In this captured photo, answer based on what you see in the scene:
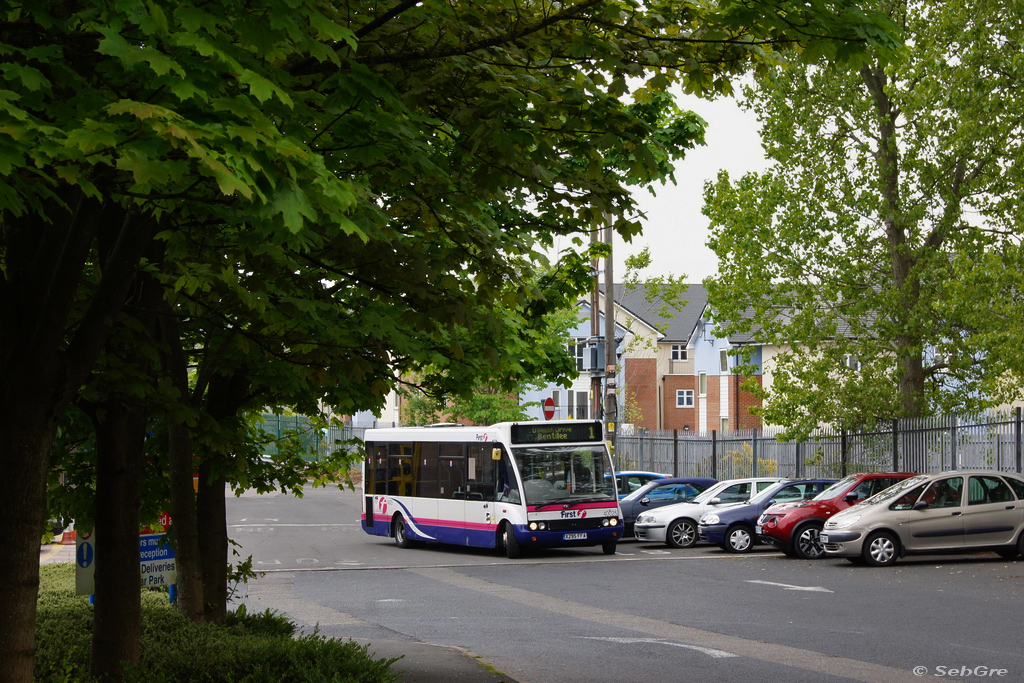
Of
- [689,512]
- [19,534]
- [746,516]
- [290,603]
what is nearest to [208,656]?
[19,534]

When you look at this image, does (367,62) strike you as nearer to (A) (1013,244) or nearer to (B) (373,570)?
(B) (373,570)

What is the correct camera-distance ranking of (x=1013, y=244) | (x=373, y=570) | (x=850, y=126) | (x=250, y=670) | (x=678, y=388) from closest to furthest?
(x=250, y=670) → (x=373, y=570) → (x=1013, y=244) → (x=850, y=126) → (x=678, y=388)

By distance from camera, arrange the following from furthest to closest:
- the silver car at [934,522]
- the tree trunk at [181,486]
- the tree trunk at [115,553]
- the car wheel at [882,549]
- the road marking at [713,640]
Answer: the car wheel at [882,549] → the silver car at [934,522] → the road marking at [713,640] → the tree trunk at [181,486] → the tree trunk at [115,553]

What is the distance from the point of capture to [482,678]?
8.82 meters

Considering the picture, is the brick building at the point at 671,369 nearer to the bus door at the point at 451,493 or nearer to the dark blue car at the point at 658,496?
the dark blue car at the point at 658,496

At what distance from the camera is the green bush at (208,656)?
693cm

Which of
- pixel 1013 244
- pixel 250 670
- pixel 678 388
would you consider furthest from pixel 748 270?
pixel 678 388

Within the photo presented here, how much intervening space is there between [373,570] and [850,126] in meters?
15.8

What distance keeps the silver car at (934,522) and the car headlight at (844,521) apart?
0.02m

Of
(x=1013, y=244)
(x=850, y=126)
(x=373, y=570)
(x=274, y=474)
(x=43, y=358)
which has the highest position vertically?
(x=850, y=126)

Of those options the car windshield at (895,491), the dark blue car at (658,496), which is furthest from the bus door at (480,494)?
the car windshield at (895,491)

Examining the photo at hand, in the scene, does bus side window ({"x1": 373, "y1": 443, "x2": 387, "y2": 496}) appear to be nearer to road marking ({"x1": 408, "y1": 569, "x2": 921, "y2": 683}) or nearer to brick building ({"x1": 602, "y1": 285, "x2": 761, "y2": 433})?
road marking ({"x1": 408, "y1": 569, "x2": 921, "y2": 683})

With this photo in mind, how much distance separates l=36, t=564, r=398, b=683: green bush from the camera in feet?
22.7

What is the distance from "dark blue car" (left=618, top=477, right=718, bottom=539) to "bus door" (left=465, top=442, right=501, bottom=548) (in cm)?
462
